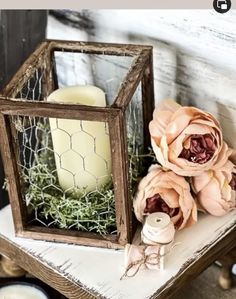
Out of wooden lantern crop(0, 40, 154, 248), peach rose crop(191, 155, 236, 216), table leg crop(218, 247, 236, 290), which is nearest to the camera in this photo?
wooden lantern crop(0, 40, 154, 248)

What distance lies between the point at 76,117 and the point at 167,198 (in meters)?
0.17

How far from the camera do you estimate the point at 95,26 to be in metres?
1.06

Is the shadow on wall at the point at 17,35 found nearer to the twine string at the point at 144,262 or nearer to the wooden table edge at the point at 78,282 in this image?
the wooden table edge at the point at 78,282

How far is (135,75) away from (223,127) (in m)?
0.18

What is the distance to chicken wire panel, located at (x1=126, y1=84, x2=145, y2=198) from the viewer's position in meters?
0.96

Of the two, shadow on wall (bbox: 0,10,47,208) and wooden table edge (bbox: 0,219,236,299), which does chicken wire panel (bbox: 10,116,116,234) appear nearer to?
wooden table edge (bbox: 0,219,236,299)

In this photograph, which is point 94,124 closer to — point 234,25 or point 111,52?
point 111,52

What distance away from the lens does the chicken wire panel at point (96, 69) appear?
105cm

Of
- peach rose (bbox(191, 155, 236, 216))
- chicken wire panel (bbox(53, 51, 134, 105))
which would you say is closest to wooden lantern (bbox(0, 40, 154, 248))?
chicken wire panel (bbox(53, 51, 134, 105))

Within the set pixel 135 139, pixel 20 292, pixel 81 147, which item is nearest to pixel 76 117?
pixel 81 147

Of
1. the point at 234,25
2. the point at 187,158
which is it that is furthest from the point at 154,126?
the point at 234,25

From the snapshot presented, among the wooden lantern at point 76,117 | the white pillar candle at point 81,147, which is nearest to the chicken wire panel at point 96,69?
the wooden lantern at point 76,117

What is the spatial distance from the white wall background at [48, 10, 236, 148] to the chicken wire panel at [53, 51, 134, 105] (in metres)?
0.03

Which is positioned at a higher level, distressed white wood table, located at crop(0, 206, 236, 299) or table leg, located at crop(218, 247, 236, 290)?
distressed white wood table, located at crop(0, 206, 236, 299)
